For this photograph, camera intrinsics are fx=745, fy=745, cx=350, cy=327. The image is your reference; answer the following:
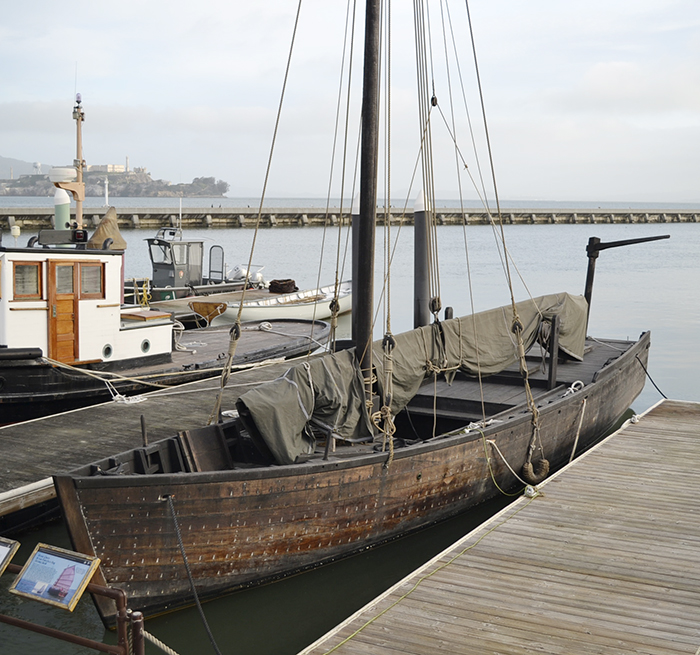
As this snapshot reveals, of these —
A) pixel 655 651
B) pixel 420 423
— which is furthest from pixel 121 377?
pixel 655 651

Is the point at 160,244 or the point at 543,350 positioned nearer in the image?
the point at 543,350

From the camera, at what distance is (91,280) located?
474 inches

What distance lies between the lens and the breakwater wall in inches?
2311

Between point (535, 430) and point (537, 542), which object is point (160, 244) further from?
point (537, 542)

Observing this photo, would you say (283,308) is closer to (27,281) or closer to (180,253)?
(180,253)

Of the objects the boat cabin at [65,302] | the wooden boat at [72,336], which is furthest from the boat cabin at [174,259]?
the boat cabin at [65,302]

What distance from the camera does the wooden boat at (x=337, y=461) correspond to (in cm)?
668

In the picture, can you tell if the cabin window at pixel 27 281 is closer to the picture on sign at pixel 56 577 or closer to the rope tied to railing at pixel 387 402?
the rope tied to railing at pixel 387 402

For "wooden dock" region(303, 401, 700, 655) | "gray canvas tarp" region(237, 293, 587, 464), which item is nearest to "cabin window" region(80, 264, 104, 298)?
"gray canvas tarp" region(237, 293, 587, 464)

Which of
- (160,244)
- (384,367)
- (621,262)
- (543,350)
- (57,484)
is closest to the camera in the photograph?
(57,484)

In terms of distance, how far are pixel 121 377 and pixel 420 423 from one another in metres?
5.07

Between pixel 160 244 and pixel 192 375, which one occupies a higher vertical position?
pixel 160 244

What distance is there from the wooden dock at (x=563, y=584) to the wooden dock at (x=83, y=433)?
4212mm

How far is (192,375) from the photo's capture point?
13781mm
